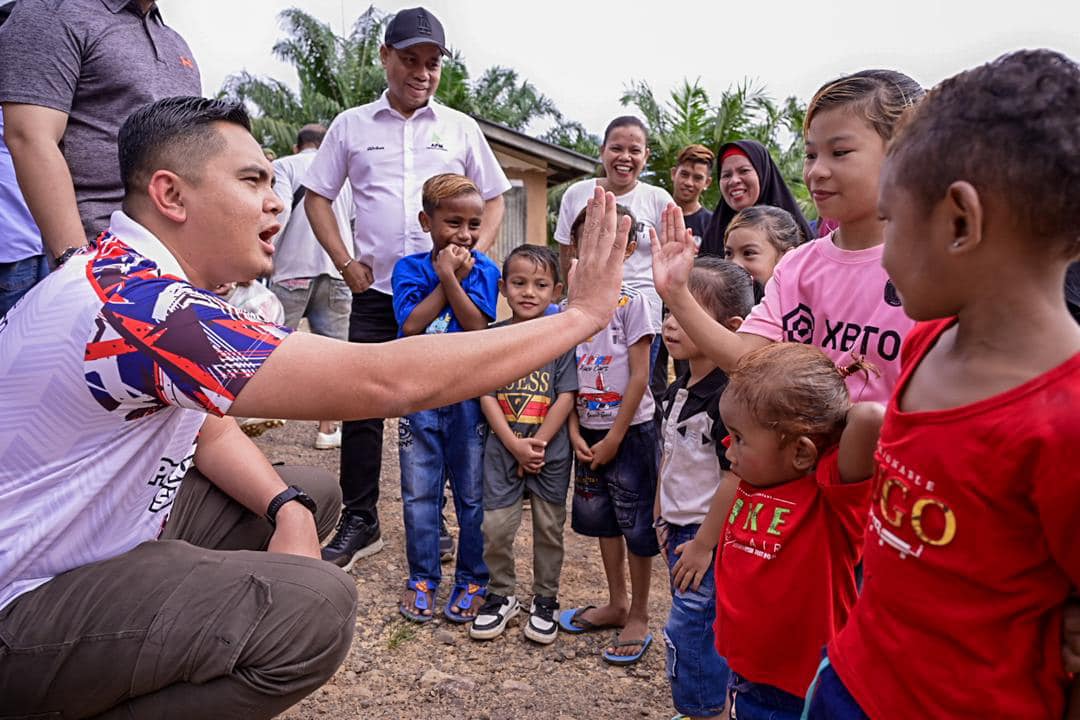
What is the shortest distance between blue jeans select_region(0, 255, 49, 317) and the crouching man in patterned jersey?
151cm

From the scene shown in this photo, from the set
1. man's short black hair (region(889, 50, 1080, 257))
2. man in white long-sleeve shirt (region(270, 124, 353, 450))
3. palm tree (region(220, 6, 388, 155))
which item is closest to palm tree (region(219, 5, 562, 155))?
palm tree (region(220, 6, 388, 155))

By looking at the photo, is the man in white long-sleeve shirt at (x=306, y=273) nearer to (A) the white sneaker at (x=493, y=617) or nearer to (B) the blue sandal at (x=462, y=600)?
(B) the blue sandal at (x=462, y=600)

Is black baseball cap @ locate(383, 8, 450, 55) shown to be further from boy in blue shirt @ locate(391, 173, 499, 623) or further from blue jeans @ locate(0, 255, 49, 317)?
blue jeans @ locate(0, 255, 49, 317)

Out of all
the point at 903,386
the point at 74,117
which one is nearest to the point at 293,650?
the point at 903,386

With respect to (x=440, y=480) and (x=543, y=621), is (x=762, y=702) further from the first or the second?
(x=440, y=480)

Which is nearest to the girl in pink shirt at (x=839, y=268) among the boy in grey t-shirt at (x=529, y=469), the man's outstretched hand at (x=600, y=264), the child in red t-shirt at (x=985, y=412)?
the man's outstretched hand at (x=600, y=264)

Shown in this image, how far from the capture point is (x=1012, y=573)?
1177 mm

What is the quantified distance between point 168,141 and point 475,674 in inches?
86.9

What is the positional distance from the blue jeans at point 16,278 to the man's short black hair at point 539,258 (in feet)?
6.22

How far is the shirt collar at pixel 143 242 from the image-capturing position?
1982mm

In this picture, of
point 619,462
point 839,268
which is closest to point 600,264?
point 839,268

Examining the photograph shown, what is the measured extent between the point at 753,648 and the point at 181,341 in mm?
1466

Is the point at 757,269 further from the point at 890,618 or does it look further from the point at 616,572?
the point at 890,618

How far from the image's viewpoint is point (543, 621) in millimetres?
3463
